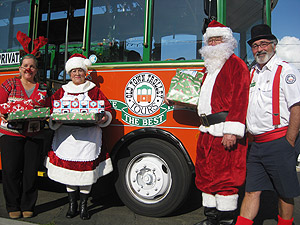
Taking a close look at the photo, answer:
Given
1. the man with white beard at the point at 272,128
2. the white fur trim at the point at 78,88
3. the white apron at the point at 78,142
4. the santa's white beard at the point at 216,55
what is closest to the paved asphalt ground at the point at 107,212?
the white apron at the point at 78,142

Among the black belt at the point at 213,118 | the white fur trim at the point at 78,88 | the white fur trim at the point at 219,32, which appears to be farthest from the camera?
the white fur trim at the point at 78,88

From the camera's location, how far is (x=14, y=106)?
2795mm

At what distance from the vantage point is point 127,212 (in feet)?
10.5

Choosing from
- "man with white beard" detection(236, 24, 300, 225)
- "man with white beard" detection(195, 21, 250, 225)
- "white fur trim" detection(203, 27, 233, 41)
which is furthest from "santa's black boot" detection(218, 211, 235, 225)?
"white fur trim" detection(203, 27, 233, 41)

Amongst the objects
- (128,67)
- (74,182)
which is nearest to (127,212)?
(74,182)

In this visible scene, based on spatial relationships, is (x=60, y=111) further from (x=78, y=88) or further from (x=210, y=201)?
(x=210, y=201)

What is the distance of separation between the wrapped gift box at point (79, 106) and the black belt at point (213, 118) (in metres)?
1.04

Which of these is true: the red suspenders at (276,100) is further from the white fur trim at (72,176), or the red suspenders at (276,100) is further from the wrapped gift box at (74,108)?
the white fur trim at (72,176)

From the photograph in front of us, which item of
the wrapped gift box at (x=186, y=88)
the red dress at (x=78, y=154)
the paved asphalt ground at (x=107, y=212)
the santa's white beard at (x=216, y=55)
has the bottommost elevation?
the paved asphalt ground at (x=107, y=212)

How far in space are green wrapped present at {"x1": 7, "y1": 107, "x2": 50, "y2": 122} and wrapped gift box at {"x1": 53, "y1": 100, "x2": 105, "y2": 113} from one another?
0.13 metres

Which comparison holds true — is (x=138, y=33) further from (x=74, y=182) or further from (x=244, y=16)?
(x=74, y=182)

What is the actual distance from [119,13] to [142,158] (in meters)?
1.78

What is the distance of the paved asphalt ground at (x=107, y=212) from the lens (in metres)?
2.91

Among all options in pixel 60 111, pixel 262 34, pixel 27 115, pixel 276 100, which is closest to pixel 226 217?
pixel 276 100
